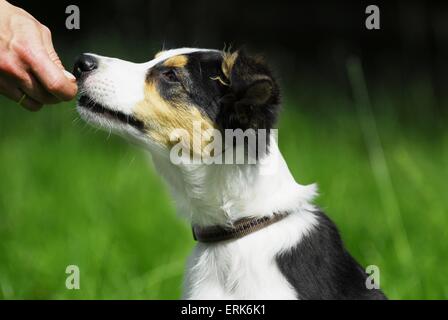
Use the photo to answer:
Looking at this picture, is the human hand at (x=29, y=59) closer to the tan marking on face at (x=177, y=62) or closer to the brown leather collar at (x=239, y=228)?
the tan marking on face at (x=177, y=62)

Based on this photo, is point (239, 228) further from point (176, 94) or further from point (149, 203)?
point (149, 203)

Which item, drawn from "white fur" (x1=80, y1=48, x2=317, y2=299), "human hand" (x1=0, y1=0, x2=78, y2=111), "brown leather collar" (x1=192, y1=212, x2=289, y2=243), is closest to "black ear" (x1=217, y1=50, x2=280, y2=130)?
"white fur" (x1=80, y1=48, x2=317, y2=299)

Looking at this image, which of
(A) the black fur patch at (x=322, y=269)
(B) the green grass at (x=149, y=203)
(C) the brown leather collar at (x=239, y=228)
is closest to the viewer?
(A) the black fur patch at (x=322, y=269)

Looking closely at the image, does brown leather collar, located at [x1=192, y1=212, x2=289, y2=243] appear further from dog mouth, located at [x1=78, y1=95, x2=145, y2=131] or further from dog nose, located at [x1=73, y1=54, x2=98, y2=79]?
dog nose, located at [x1=73, y1=54, x2=98, y2=79]

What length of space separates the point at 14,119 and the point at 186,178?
4.60 metres

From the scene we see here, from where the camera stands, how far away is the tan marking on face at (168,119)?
4.01 metres

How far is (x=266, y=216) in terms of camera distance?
392cm

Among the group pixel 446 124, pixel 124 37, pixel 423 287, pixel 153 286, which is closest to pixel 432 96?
pixel 446 124

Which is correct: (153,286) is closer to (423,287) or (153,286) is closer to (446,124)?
(423,287)

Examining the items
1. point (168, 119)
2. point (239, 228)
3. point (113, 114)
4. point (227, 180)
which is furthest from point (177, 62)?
point (239, 228)

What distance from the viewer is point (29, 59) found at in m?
3.82

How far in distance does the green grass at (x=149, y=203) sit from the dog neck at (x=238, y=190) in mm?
565

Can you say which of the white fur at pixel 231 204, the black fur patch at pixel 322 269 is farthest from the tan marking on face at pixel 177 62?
the black fur patch at pixel 322 269

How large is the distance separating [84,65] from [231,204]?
102 centimetres
